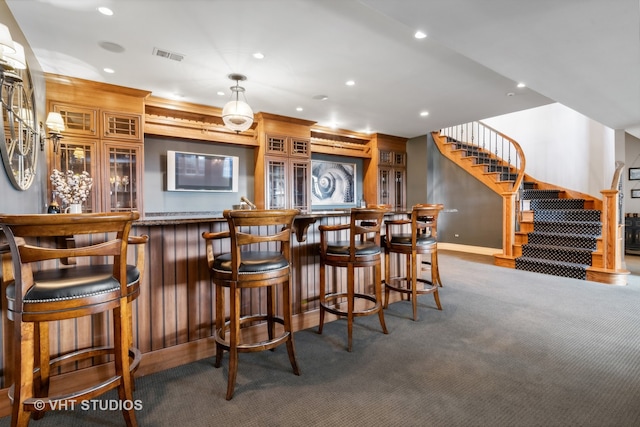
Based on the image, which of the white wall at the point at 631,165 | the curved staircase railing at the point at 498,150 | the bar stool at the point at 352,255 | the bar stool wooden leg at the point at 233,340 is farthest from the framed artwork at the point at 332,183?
the white wall at the point at 631,165

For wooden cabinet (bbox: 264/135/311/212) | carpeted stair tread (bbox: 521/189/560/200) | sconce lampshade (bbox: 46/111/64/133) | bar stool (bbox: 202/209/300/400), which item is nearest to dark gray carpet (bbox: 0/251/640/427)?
bar stool (bbox: 202/209/300/400)

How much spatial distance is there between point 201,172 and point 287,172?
1.53 m

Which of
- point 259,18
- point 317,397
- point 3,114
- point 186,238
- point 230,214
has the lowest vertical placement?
point 317,397

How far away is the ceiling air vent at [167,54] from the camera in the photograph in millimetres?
3225

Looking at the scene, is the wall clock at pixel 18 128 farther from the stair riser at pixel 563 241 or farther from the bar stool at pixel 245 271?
the stair riser at pixel 563 241

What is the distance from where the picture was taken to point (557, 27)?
233 cm

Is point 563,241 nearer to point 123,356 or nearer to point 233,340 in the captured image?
point 233,340

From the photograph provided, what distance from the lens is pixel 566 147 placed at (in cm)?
666

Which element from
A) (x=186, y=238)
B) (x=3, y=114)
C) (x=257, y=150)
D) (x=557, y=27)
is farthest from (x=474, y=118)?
(x=3, y=114)

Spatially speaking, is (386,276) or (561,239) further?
(561,239)

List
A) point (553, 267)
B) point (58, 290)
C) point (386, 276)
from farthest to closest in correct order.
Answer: point (553, 267) → point (386, 276) → point (58, 290)

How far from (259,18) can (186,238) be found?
1.98 metres

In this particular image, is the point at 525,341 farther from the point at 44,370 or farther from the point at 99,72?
the point at 99,72

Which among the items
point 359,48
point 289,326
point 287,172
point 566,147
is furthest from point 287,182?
point 566,147
